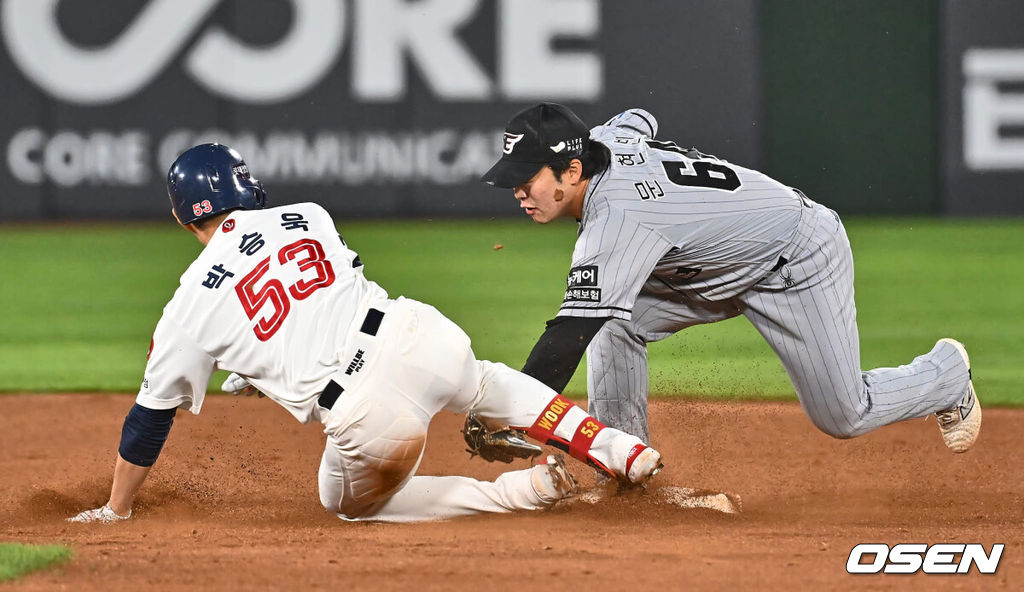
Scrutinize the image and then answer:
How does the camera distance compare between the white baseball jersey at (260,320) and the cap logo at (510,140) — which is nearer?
the white baseball jersey at (260,320)

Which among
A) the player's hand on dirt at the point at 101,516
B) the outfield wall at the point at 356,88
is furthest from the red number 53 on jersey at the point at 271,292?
the outfield wall at the point at 356,88

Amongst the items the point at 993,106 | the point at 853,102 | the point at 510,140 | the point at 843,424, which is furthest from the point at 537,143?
the point at 853,102

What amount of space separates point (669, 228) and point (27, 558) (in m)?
2.39

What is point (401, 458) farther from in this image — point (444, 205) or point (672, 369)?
point (444, 205)

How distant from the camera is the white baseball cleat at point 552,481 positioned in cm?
487

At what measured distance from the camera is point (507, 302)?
9.64m

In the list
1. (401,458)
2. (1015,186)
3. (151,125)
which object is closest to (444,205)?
(151,125)

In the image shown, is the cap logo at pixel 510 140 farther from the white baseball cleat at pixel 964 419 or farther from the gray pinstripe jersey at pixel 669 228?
the white baseball cleat at pixel 964 419

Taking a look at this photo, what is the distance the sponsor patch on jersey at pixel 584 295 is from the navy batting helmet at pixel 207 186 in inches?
46.3

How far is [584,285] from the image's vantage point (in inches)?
178

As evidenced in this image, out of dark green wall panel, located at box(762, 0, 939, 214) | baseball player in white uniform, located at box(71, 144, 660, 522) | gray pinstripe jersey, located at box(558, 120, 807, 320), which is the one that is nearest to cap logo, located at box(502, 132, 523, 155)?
gray pinstripe jersey, located at box(558, 120, 807, 320)

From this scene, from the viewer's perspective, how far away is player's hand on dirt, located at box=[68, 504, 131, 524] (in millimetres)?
4832

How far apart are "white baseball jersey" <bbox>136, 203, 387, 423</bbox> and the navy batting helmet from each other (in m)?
0.18

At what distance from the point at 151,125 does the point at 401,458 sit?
9.72 m
